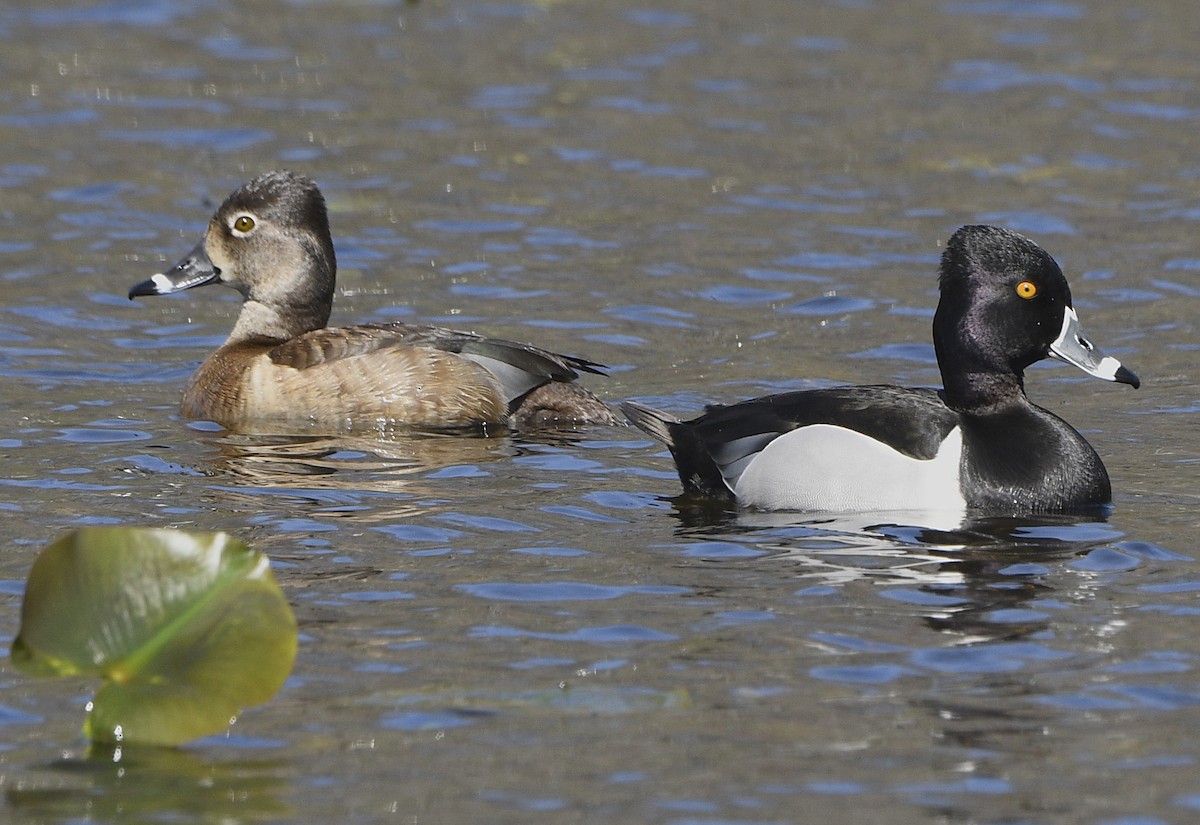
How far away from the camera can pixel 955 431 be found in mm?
7387

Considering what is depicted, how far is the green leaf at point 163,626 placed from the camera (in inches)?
197

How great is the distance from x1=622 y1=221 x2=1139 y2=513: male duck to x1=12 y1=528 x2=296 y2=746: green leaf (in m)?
2.91

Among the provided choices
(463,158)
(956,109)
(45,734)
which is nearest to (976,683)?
(45,734)

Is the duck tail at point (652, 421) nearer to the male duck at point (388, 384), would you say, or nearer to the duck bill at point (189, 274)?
the male duck at point (388, 384)

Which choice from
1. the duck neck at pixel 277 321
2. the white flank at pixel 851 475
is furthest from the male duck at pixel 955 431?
the duck neck at pixel 277 321

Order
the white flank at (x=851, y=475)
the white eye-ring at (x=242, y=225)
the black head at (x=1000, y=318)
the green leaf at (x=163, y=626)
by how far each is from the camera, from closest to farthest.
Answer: the green leaf at (x=163, y=626) < the white flank at (x=851, y=475) < the black head at (x=1000, y=318) < the white eye-ring at (x=242, y=225)

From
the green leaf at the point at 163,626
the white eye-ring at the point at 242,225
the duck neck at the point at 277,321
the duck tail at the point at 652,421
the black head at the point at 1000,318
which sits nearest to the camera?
the green leaf at the point at 163,626

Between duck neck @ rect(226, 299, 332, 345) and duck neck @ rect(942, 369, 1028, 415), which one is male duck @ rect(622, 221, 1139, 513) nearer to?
duck neck @ rect(942, 369, 1028, 415)

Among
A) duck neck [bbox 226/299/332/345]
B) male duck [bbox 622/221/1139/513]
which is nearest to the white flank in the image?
male duck [bbox 622/221/1139/513]

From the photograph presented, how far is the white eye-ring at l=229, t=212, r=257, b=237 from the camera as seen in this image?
973 cm

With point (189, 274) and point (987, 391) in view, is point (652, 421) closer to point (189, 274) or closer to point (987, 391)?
point (987, 391)

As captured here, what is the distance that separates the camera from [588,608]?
6.21 metres

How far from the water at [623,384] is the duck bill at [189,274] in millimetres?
547

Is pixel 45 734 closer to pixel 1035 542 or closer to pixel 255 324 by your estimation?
pixel 1035 542
